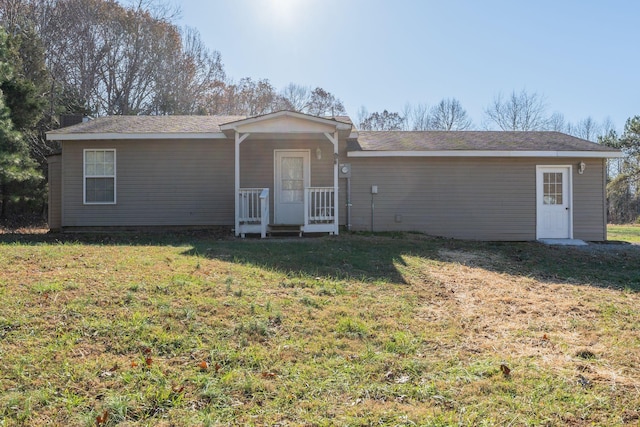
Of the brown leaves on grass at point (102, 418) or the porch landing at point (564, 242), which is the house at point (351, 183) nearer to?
the porch landing at point (564, 242)

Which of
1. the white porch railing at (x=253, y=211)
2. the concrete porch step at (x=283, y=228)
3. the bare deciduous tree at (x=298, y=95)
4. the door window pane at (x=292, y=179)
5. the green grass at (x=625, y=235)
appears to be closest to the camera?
the white porch railing at (x=253, y=211)

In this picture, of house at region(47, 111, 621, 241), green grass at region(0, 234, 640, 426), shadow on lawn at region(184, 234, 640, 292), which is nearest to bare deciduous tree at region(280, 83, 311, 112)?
house at region(47, 111, 621, 241)

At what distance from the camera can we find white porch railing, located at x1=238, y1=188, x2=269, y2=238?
9.63 metres

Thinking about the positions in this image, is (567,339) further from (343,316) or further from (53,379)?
(53,379)

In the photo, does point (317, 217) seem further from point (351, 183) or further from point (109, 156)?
point (109, 156)

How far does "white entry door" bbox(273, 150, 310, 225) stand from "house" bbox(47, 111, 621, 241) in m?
0.03

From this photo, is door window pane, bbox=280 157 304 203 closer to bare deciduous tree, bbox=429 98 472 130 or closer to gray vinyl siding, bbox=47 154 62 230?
gray vinyl siding, bbox=47 154 62 230

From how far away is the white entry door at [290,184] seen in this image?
37.1ft

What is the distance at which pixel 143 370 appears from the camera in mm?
2930

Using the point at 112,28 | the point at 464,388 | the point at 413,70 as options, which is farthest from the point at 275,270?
the point at 112,28

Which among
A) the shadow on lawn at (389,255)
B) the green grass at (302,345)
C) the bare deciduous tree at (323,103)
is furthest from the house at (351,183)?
the bare deciduous tree at (323,103)

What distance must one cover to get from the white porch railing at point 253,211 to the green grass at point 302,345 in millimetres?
3430

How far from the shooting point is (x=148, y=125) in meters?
11.6

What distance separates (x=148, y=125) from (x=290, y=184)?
4192 millimetres
